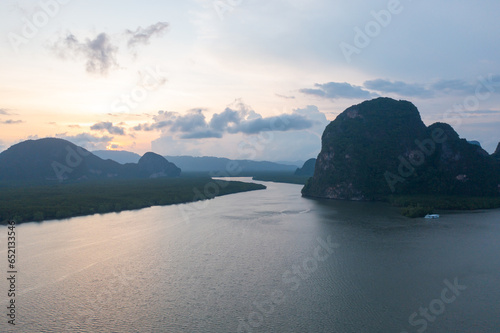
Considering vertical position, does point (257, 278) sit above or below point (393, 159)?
below

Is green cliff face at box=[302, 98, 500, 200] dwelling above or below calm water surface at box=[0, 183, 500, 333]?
above

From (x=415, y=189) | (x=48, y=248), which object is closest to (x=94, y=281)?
(x=48, y=248)

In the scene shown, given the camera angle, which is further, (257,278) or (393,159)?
(393,159)

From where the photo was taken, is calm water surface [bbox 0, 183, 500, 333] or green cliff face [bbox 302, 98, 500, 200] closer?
calm water surface [bbox 0, 183, 500, 333]

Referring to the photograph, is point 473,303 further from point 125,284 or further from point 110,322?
point 125,284
